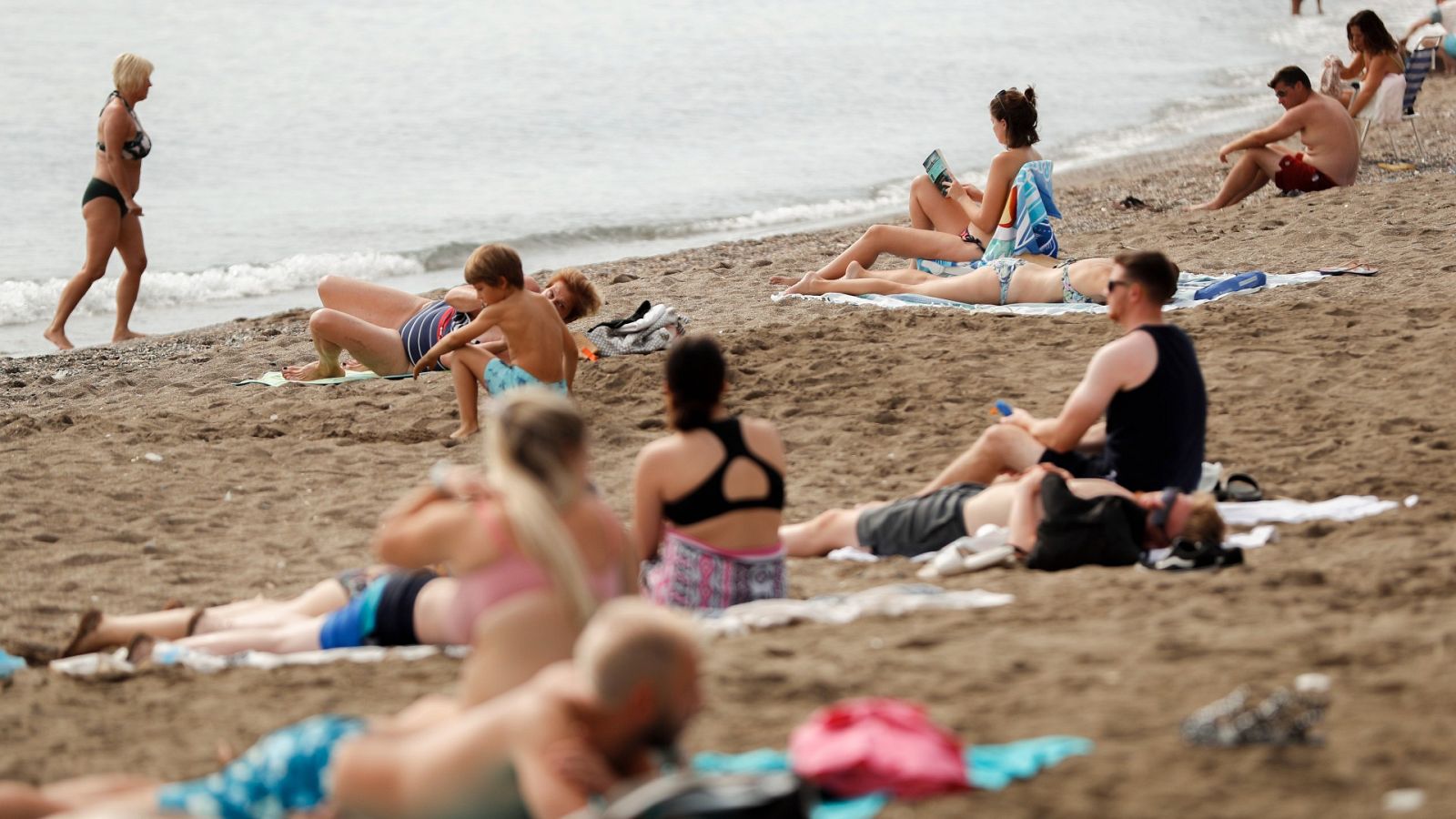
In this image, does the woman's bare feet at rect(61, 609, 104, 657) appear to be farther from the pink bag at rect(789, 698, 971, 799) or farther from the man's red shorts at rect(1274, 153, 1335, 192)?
the man's red shorts at rect(1274, 153, 1335, 192)

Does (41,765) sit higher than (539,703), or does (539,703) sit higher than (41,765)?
(539,703)

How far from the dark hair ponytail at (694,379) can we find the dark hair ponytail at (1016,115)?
5046mm

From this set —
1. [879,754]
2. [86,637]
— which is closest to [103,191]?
[86,637]

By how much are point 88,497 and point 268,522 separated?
93cm

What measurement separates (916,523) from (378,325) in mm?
4240

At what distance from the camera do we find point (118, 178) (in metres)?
9.77

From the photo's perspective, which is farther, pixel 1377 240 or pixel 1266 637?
pixel 1377 240

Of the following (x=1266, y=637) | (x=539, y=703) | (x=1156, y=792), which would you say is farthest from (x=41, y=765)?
(x=1266, y=637)

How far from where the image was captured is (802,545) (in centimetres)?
546

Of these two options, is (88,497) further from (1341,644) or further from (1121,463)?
(1341,644)

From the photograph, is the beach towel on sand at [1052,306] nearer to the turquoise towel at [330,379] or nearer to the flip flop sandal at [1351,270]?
the flip flop sandal at [1351,270]

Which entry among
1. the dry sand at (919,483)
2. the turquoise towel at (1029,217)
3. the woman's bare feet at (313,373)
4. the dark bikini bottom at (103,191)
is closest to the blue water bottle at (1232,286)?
the dry sand at (919,483)

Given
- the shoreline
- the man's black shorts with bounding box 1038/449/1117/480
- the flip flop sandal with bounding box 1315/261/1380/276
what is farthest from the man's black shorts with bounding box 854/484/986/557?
the shoreline

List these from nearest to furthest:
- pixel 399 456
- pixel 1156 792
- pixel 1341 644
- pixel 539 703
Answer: pixel 539 703
pixel 1156 792
pixel 1341 644
pixel 399 456
